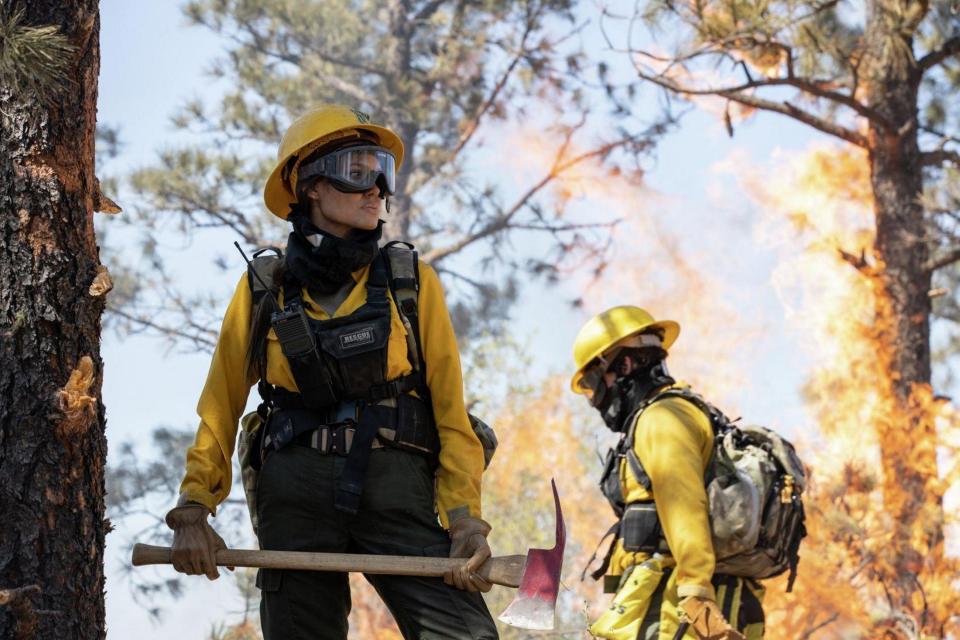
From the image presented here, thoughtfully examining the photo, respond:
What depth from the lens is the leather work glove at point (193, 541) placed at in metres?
3.56

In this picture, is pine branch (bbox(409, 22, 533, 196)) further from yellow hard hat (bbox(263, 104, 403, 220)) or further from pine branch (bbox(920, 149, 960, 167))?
yellow hard hat (bbox(263, 104, 403, 220))

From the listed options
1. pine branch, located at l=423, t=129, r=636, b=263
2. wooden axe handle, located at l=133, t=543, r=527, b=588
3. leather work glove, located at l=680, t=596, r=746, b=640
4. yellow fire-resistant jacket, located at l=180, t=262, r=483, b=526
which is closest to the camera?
wooden axe handle, located at l=133, t=543, r=527, b=588

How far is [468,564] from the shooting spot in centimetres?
350

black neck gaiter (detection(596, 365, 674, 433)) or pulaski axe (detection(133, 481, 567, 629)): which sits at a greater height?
black neck gaiter (detection(596, 365, 674, 433))

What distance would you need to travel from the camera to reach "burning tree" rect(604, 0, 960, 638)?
1080 centimetres

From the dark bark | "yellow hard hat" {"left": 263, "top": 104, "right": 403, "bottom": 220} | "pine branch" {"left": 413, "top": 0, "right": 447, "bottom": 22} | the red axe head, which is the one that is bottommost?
the red axe head

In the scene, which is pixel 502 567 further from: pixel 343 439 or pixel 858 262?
pixel 858 262

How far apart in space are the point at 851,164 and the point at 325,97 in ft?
23.6

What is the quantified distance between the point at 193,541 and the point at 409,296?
0.93 m

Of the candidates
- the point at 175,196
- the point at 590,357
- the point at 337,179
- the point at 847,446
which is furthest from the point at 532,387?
the point at 337,179

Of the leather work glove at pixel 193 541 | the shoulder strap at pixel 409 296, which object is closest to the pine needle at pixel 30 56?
the shoulder strap at pixel 409 296

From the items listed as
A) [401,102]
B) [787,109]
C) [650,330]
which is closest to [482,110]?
[401,102]

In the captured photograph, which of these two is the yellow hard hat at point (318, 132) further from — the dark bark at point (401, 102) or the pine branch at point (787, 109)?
the dark bark at point (401, 102)

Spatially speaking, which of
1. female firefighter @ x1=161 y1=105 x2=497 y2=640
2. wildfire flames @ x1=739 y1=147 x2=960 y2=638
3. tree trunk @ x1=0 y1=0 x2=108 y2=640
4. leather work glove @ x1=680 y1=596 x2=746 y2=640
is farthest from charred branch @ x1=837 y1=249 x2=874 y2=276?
tree trunk @ x1=0 y1=0 x2=108 y2=640
